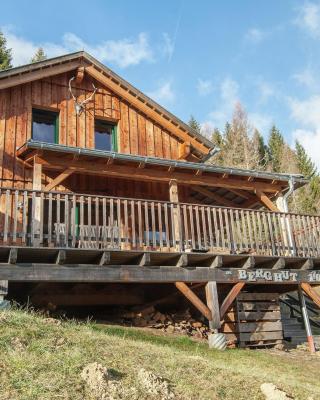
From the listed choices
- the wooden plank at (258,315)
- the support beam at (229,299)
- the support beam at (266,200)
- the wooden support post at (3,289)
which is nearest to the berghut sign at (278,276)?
the support beam at (229,299)

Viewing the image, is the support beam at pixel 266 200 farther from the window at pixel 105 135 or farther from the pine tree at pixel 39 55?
the pine tree at pixel 39 55

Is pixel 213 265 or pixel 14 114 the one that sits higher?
pixel 14 114

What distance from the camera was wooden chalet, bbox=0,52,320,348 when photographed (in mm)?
9758

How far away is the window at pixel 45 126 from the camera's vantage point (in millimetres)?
14141

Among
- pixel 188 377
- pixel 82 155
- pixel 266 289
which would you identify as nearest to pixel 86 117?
pixel 82 155

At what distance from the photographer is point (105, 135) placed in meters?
15.4

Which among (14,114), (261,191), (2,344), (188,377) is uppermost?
(14,114)

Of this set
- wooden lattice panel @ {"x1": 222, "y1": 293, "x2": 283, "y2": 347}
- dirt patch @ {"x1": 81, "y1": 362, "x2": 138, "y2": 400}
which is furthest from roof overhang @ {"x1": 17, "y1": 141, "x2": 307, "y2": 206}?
dirt patch @ {"x1": 81, "y1": 362, "x2": 138, "y2": 400}

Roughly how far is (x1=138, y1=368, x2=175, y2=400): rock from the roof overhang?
23.0 feet

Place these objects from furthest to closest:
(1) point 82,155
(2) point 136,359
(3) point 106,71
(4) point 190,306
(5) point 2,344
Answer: (3) point 106,71 < (4) point 190,306 < (1) point 82,155 < (2) point 136,359 < (5) point 2,344

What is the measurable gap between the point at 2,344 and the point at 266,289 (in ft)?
28.7

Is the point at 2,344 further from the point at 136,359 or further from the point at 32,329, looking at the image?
the point at 136,359

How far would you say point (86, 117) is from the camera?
1480cm

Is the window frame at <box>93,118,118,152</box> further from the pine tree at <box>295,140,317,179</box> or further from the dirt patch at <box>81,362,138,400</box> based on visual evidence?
the pine tree at <box>295,140,317,179</box>
